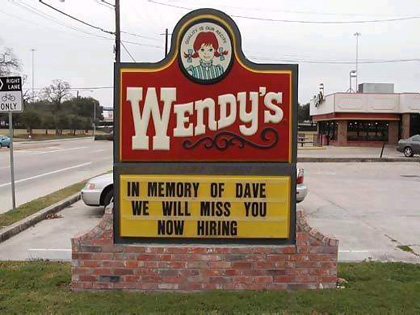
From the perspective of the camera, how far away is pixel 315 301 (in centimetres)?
468

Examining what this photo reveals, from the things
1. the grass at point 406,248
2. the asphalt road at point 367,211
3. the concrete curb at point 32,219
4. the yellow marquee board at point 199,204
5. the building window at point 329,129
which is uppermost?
the building window at point 329,129

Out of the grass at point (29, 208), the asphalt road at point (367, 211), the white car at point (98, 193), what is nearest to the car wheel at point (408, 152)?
the asphalt road at point (367, 211)

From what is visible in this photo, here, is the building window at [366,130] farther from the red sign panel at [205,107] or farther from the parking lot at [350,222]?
the red sign panel at [205,107]

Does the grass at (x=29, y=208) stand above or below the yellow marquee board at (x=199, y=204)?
below

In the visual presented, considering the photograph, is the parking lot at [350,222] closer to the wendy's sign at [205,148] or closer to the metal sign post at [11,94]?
the wendy's sign at [205,148]

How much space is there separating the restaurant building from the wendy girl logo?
4153cm

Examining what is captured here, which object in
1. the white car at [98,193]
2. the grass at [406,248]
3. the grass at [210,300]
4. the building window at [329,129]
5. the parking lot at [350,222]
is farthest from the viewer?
the building window at [329,129]

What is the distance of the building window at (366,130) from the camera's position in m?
45.6

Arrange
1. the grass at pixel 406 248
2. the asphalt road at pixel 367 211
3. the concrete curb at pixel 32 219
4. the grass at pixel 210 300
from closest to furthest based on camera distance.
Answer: the grass at pixel 210 300
the grass at pixel 406 248
the asphalt road at pixel 367 211
the concrete curb at pixel 32 219

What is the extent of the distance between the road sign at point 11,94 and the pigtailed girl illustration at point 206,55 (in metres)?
5.93

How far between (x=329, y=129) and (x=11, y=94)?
142 feet

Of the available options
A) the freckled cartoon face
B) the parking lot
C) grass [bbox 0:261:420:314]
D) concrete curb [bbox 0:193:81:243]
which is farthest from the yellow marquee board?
concrete curb [bbox 0:193:81:243]

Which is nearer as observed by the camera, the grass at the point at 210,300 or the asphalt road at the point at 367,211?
the grass at the point at 210,300

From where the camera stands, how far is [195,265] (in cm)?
497
